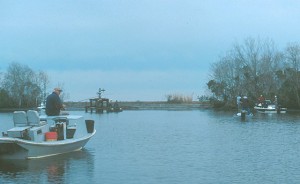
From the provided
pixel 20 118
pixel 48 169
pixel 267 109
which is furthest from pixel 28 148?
pixel 267 109

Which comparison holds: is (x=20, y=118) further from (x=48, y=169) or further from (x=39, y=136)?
(x=48, y=169)

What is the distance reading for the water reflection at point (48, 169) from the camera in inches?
567

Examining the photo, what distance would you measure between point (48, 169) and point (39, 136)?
2.26 m

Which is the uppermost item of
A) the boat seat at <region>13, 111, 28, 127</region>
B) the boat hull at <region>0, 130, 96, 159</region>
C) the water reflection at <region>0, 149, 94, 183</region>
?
the boat seat at <region>13, 111, 28, 127</region>

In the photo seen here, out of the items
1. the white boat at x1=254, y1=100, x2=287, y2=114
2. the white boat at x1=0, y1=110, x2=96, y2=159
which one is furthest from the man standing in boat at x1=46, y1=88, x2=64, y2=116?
the white boat at x1=254, y1=100, x2=287, y2=114

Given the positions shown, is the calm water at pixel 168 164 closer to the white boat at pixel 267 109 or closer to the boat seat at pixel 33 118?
the boat seat at pixel 33 118

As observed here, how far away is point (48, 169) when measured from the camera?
15.9 meters

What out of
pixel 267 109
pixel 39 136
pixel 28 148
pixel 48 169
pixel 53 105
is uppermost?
pixel 267 109

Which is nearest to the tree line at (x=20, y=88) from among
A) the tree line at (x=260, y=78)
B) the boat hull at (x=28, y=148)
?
the tree line at (x=260, y=78)

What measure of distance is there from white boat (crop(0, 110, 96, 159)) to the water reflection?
1.15 ft

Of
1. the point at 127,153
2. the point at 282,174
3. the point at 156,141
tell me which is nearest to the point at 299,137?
the point at 156,141

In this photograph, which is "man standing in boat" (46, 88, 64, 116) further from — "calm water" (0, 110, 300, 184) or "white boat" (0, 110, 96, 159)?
"calm water" (0, 110, 300, 184)

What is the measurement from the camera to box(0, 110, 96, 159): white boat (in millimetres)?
17219

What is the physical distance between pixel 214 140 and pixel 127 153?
22.4ft
